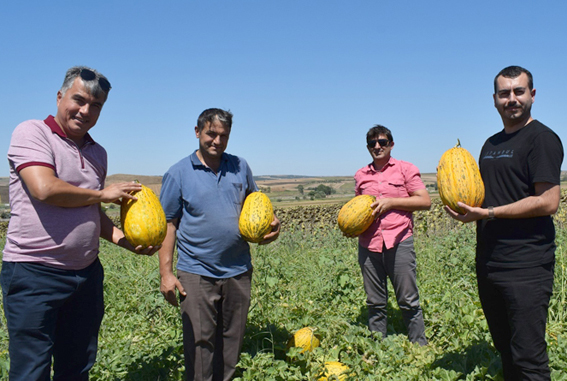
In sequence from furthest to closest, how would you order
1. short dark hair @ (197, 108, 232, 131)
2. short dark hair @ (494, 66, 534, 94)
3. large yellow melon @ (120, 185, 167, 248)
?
short dark hair @ (197, 108, 232, 131) → large yellow melon @ (120, 185, 167, 248) → short dark hair @ (494, 66, 534, 94)

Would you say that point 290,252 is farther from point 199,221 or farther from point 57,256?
point 57,256

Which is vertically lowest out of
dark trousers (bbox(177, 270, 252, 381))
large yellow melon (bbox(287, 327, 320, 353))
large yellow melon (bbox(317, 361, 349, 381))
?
large yellow melon (bbox(317, 361, 349, 381))

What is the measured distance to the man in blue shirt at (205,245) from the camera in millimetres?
3344

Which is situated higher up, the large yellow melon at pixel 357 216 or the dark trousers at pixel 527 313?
the large yellow melon at pixel 357 216

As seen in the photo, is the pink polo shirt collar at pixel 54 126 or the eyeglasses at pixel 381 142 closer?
the pink polo shirt collar at pixel 54 126

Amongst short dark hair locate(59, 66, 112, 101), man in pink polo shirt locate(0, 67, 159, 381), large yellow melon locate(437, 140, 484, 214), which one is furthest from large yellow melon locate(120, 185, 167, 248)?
large yellow melon locate(437, 140, 484, 214)

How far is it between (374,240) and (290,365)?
56.6 inches

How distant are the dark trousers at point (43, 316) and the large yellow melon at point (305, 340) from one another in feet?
6.36

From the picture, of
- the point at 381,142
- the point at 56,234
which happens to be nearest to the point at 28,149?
the point at 56,234

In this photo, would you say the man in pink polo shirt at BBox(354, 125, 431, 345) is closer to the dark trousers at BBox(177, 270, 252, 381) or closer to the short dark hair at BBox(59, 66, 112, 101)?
the dark trousers at BBox(177, 270, 252, 381)

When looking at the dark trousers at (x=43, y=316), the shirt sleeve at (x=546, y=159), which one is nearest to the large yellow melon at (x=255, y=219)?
the dark trousers at (x=43, y=316)

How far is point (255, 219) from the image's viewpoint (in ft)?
10.9

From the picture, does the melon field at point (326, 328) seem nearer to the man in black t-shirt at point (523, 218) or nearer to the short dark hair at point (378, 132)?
the man in black t-shirt at point (523, 218)

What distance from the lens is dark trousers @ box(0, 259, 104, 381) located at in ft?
8.20
